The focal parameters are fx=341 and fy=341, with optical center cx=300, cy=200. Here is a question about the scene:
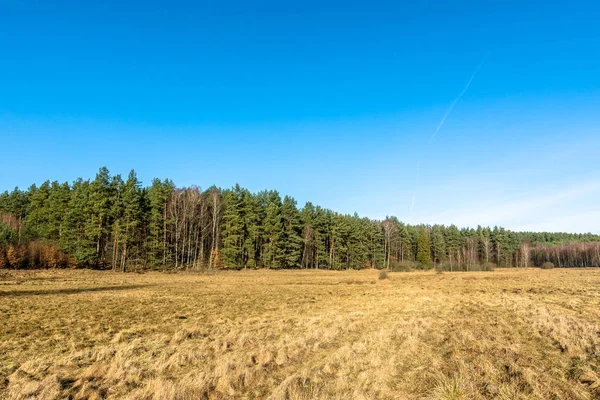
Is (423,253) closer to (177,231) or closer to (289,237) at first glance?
(289,237)

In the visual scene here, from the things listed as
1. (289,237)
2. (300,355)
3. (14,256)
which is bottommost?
(300,355)

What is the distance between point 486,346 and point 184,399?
7.69m

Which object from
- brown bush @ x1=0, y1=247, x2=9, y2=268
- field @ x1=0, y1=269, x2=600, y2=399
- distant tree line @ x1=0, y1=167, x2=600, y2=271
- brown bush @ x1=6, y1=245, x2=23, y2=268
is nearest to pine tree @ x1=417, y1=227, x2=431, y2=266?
distant tree line @ x1=0, y1=167, x2=600, y2=271

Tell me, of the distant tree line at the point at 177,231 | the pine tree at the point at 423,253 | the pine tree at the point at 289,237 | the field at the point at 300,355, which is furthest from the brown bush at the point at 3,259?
the pine tree at the point at 423,253

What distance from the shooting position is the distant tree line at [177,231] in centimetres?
5097

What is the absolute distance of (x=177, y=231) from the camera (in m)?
55.7

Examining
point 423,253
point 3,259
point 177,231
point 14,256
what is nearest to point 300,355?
point 3,259

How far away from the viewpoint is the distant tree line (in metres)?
51.0

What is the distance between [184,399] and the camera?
5.84 meters

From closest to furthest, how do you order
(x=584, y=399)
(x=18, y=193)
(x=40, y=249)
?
1. (x=584, y=399)
2. (x=40, y=249)
3. (x=18, y=193)

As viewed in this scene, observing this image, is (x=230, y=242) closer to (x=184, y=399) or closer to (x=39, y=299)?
(x=39, y=299)

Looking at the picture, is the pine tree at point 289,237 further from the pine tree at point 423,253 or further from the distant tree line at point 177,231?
the pine tree at point 423,253

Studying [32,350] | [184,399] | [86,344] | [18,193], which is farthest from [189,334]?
[18,193]

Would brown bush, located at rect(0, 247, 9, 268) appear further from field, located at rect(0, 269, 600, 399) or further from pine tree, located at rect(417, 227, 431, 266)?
pine tree, located at rect(417, 227, 431, 266)
